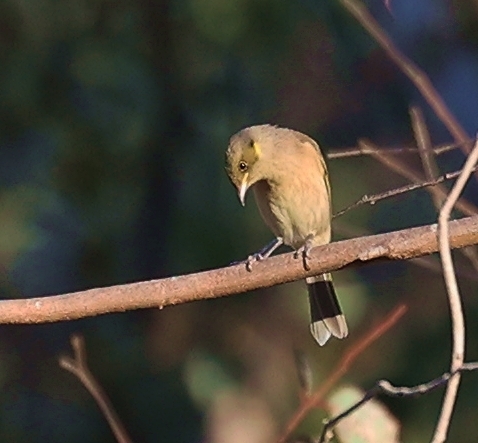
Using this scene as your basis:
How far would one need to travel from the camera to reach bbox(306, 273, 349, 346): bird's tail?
4004mm

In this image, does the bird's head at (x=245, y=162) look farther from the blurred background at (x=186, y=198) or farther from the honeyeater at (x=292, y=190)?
the blurred background at (x=186, y=198)

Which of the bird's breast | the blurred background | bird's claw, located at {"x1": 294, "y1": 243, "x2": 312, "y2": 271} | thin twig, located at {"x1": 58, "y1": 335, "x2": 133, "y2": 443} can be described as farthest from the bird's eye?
the blurred background

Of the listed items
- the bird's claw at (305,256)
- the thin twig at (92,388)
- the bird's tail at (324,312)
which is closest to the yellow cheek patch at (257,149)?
the bird's tail at (324,312)

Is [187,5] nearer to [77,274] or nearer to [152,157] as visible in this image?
[152,157]

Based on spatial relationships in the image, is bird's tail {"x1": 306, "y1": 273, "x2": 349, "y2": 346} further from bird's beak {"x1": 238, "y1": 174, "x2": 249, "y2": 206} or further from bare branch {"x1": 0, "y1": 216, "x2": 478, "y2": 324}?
bare branch {"x1": 0, "y1": 216, "x2": 478, "y2": 324}

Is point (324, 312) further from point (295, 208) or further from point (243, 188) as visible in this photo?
point (243, 188)

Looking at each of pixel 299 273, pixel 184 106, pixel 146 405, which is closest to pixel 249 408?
pixel 146 405

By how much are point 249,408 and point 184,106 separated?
4.51 ft

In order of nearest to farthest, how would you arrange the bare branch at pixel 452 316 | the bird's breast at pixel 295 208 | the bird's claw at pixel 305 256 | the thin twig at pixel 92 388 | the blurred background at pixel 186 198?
the bare branch at pixel 452 316 → the thin twig at pixel 92 388 → the bird's claw at pixel 305 256 → the bird's breast at pixel 295 208 → the blurred background at pixel 186 198

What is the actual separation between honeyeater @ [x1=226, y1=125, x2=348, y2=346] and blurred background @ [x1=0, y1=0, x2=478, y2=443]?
114 centimetres

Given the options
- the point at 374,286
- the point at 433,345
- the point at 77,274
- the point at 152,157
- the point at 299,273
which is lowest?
the point at 299,273

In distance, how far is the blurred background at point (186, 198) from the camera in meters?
5.35

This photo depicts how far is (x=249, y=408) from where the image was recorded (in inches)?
212

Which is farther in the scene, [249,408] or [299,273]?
[249,408]
